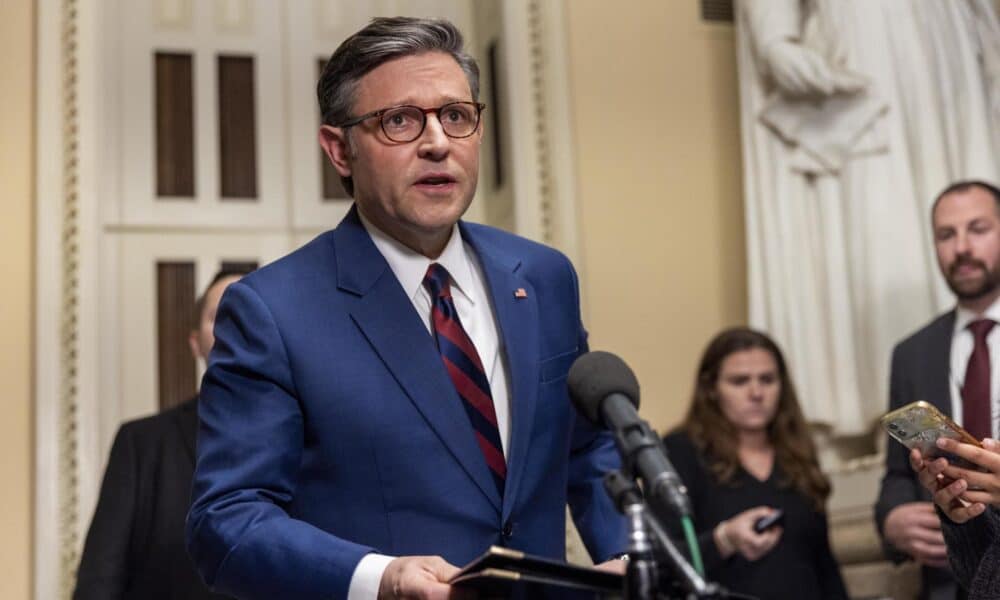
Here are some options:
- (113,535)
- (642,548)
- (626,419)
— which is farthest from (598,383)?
(113,535)

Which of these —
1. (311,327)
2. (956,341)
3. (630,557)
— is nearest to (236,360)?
(311,327)

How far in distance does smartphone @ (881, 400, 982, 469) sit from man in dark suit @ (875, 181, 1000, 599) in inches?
79.8

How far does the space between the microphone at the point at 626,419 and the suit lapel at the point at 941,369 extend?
2976 millimetres

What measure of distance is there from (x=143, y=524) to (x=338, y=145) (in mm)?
1854

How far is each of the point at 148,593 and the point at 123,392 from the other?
1771mm

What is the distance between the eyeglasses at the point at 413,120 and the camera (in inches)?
98.9

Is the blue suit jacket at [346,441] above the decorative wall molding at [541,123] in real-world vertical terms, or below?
below

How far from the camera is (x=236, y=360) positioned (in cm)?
240

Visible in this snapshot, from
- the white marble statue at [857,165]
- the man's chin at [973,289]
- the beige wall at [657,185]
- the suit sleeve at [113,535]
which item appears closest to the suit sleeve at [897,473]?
the man's chin at [973,289]

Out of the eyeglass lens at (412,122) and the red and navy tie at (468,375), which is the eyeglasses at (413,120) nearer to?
the eyeglass lens at (412,122)

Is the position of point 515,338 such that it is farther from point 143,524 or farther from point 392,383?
point 143,524

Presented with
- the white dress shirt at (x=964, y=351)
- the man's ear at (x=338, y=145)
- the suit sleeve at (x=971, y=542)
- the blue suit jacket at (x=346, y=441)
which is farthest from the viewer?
the white dress shirt at (x=964, y=351)

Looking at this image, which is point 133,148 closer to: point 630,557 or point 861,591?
point 861,591

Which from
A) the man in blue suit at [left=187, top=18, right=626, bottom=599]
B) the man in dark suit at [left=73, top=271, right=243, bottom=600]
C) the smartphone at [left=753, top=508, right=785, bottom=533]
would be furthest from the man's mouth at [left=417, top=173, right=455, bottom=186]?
the smartphone at [left=753, top=508, right=785, bottom=533]
